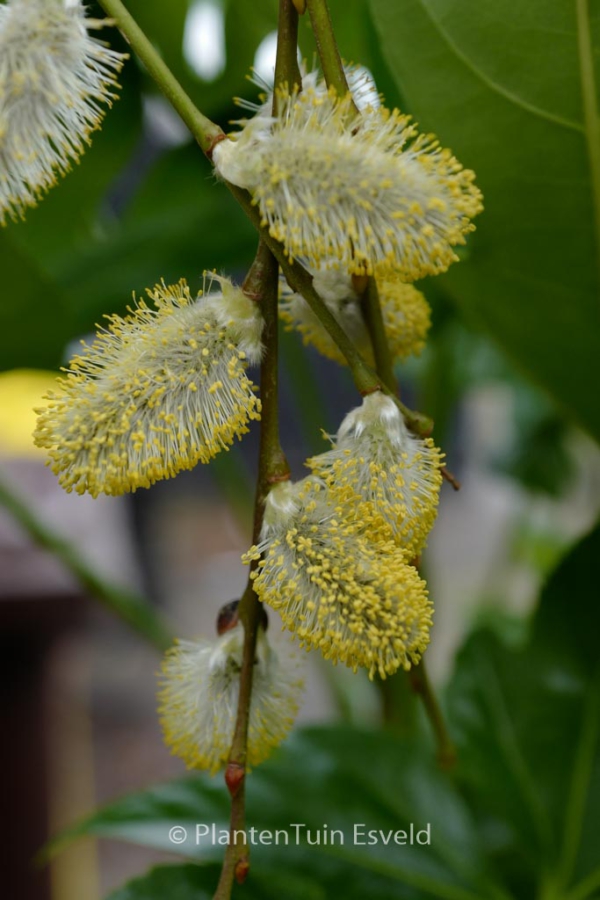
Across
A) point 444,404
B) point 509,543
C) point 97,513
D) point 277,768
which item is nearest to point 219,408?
point 277,768

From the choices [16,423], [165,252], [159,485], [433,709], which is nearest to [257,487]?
[433,709]

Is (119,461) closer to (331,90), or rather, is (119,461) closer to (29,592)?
(331,90)

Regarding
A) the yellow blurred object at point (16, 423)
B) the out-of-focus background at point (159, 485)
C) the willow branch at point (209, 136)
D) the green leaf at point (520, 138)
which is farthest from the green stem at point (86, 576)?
the yellow blurred object at point (16, 423)

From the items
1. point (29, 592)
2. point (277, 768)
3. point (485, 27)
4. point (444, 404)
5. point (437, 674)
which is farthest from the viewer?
point (437, 674)

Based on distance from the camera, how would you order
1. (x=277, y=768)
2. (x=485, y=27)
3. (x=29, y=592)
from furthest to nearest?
1. (x=29, y=592)
2. (x=277, y=768)
3. (x=485, y=27)

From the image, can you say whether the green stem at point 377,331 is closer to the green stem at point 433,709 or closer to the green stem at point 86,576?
the green stem at point 433,709

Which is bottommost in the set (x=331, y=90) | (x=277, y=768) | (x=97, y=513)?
(x=277, y=768)

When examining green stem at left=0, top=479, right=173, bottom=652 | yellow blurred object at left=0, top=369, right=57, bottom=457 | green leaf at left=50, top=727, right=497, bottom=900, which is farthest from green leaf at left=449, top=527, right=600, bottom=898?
yellow blurred object at left=0, top=369, right=57, bottom=457

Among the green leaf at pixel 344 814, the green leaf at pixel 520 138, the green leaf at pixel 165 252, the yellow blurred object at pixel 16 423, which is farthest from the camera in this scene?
the yellow blurred object at pixel 16 423
